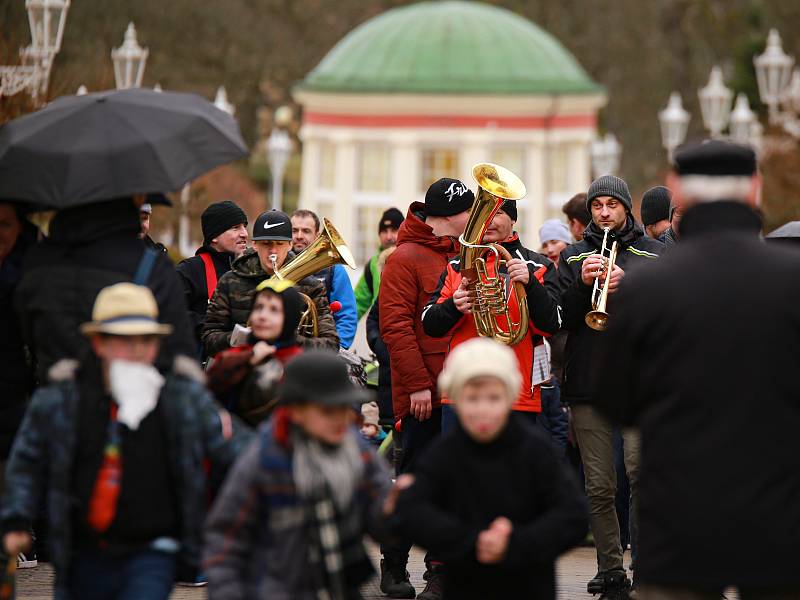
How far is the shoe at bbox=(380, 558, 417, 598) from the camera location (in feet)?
33.1

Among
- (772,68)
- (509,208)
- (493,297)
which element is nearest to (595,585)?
(493,297)

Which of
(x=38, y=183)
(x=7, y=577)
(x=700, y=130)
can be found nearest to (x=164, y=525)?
(x=7, y=577)

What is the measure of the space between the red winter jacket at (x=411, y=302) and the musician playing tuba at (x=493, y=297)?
23 cm

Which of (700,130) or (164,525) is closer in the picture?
(164,525)

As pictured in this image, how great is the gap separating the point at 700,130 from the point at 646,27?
16.2 feet

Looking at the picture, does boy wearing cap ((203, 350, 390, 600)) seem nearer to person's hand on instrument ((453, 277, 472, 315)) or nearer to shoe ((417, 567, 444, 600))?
person's hand on instrument ((453, 277, 472, 315))

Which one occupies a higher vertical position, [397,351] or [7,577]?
[397,351]

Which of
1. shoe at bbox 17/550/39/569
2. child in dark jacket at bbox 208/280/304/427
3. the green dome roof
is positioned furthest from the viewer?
the green dome roof

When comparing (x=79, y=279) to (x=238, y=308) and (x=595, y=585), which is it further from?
(x=595, y=585)

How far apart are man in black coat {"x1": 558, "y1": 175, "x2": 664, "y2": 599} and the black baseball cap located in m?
1.44

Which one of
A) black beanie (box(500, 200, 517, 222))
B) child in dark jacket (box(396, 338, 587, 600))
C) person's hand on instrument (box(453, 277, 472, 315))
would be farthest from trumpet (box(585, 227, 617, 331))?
child in dark jacket (box(396, 338, 587, 600))

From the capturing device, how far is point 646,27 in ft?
200

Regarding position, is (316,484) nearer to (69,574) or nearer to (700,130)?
(69,574)

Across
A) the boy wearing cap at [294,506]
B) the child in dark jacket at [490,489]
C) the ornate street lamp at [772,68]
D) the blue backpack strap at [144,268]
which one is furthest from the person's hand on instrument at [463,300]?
the ornate street lamp at [772,68]
